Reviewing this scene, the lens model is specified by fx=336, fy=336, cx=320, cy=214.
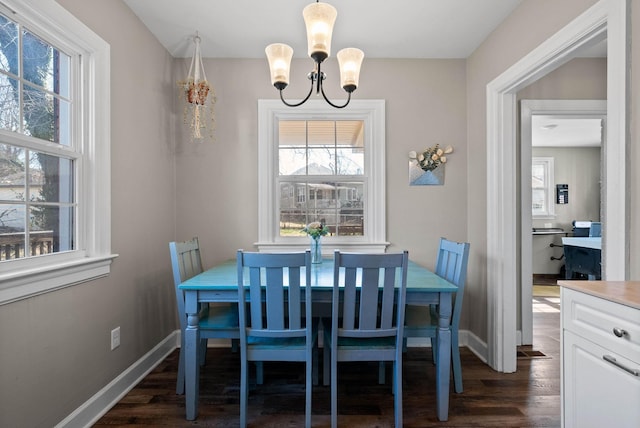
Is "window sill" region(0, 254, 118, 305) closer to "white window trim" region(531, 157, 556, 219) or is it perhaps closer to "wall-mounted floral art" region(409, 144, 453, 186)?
"wall-mounted floral art" region(409, 144, 453, 186)

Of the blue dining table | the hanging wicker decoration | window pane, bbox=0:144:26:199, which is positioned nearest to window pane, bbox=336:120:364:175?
the hanging wicker decoration

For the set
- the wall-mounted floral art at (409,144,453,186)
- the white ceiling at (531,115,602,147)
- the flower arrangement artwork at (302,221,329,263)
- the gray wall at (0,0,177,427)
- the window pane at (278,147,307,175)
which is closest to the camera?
the gray wall at (0,0,177,427)

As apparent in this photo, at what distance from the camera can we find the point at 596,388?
1.13 metres

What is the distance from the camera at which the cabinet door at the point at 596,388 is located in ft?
3.34

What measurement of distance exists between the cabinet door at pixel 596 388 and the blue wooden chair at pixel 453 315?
85 cm

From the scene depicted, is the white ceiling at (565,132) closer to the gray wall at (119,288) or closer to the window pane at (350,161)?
the window pane at (350,161)

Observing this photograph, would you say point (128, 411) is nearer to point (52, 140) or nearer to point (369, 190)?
point (52, 140)

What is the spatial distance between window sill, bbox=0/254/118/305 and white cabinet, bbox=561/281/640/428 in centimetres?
219

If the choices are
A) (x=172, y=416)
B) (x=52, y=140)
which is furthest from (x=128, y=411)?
(x=52, y=140)

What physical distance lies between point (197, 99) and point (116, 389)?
6.93 feet

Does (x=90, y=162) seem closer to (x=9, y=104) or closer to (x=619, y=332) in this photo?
(x=9, y=104)

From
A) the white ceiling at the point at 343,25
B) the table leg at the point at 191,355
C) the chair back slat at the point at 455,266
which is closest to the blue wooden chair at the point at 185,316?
the table leg at the point at 191,355

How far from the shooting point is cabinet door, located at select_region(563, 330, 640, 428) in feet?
3.34

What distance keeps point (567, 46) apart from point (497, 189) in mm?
1001
